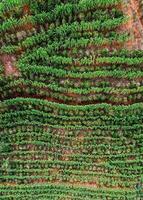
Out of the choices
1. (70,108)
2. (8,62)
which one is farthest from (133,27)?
(8,62)

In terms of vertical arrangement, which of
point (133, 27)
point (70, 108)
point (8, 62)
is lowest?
point (70, 108)

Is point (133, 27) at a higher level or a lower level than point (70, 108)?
higher

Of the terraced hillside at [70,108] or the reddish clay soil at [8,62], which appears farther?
the reddish clay soil at [8,62]

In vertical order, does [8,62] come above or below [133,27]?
below

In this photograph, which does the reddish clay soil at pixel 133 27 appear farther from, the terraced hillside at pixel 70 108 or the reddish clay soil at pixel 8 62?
the reddish clay soil at pixel 8 62

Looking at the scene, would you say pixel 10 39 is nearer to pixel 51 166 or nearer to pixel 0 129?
pixel 0 129

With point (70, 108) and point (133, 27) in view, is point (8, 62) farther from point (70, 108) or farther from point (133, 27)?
point (133, 27)

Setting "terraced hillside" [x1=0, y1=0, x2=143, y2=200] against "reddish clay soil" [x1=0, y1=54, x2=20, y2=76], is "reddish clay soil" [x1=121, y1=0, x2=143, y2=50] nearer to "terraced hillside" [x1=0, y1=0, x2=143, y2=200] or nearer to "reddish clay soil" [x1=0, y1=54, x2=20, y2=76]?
"terraced hillside" [x1=0, y1=0, x2=143, y2=200]

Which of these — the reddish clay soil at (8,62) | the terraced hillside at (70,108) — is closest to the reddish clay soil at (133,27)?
the terraced hillside at (70,108)

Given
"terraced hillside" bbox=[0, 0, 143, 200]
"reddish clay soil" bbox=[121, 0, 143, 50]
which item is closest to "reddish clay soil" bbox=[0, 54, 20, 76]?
"terraced hillside" bbox=[0, 0, 143, 200]
